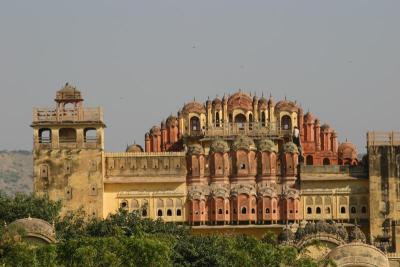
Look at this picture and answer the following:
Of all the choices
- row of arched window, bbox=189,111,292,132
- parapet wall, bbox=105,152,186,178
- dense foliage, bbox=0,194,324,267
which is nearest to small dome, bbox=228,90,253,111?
row of arched window, bbox=189,111,292,132

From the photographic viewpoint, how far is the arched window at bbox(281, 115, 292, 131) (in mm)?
84500

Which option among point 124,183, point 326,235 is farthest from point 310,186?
point 326,235

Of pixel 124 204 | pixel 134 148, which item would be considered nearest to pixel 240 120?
pixel 134 148

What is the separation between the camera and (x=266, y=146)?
3209 inches

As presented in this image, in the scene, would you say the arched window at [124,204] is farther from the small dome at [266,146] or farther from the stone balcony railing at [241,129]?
the small dome at [266,146]

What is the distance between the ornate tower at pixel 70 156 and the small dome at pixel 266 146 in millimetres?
7260

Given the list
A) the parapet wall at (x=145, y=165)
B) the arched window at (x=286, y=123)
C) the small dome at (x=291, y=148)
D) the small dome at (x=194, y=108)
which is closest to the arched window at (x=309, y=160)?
the arched window at (x=286, y=123)

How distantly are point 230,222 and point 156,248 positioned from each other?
22.5m

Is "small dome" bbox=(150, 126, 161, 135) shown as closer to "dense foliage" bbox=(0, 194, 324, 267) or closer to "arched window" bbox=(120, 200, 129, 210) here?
"arched window" bbox=(120, 200, 129, 210)

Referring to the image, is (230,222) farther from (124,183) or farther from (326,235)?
(326,235)

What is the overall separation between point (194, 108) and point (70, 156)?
7107 mm

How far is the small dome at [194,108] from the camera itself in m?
84.4

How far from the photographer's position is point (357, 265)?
56312 mm

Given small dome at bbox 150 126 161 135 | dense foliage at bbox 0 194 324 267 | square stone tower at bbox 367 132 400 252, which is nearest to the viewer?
dense foliage at bbox 0 194 324 267
